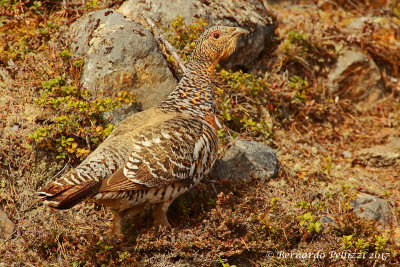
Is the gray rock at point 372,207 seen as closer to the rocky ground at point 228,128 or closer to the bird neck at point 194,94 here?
the rocky ground at point 228,128

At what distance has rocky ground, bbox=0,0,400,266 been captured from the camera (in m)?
5.32

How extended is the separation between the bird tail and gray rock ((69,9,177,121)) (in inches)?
90.3

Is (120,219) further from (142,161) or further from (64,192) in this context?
(64,192)

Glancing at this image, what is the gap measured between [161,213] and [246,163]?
1.79m

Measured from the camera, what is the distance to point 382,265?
5.45 meters

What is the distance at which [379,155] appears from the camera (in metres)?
7.73

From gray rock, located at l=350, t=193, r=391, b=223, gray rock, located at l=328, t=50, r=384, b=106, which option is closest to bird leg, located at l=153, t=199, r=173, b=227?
gray rock, located at l=350, t=193, r=391, b=223

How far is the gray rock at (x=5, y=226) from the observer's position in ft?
17.0

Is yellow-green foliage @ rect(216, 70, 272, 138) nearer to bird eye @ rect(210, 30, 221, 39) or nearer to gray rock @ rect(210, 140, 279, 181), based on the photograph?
gray rock @ rect(210, 140, 279, 181)

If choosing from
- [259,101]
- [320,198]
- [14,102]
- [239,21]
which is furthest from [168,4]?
[320,198]

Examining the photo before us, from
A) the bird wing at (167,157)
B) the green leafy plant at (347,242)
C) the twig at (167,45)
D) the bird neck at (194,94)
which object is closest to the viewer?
the bird wing at (167,157)

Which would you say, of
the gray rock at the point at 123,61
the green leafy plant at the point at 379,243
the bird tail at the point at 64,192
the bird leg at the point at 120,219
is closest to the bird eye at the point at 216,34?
the gray rock at the point at 123,61

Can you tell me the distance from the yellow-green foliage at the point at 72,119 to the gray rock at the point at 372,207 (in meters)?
3.73

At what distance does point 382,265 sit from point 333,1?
7345 mm
